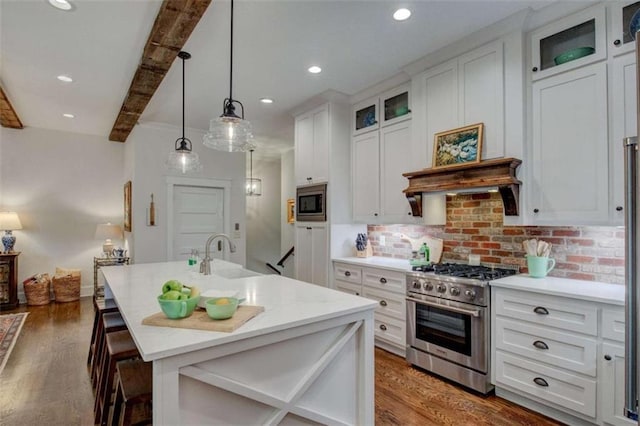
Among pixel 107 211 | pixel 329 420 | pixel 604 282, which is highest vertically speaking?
pixel 107 211

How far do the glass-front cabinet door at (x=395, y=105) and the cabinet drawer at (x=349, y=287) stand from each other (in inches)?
70.3

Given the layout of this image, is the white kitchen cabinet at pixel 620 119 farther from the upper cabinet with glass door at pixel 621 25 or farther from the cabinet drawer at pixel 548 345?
the cabinet drawer at pixel 548 345

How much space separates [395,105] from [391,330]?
7.59 ft

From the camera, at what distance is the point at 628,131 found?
2.11 meters

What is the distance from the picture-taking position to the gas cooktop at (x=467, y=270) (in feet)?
8.78

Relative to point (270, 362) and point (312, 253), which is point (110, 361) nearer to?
point (270, 362)

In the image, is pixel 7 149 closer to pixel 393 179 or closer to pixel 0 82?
pixel 0 82

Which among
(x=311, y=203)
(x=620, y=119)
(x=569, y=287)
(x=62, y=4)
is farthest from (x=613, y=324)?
(x=62, y=4)

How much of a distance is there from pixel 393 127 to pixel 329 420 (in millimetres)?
2816

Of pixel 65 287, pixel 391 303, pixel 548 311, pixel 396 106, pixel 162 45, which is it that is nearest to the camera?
pixel 548 311

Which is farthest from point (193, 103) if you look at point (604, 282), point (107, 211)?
point (604, 282)

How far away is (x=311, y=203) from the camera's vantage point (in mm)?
4227

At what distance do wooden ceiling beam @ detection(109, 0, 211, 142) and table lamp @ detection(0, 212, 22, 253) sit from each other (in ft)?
8.71

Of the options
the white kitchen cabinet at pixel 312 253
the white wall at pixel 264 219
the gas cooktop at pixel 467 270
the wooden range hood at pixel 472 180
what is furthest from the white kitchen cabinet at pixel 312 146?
the white wall at pixel 264 219
